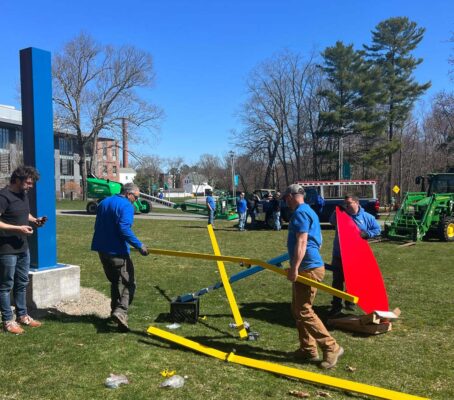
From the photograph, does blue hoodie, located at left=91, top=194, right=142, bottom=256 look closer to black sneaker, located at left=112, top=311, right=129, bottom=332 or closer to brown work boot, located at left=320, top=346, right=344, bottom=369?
black sneaker, located at left=112, top=311, right=129, bottom=332

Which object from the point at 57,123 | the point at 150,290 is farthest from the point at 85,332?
the point at 57,123

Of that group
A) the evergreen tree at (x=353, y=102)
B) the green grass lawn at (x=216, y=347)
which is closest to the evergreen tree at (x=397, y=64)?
the evergreen tree at (x=353, y=102)

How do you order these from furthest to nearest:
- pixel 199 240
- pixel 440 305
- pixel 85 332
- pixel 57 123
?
pixel 57 123, pixel 199 240, pixel 440 305, pixel 85 332

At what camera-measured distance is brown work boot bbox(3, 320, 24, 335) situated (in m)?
5.17

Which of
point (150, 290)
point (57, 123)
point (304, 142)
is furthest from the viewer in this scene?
point (304, 142)

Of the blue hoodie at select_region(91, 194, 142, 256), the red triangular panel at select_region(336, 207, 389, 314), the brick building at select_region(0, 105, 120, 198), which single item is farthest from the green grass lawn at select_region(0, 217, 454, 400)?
the brick building at select_region(0, 105, 120, 198)

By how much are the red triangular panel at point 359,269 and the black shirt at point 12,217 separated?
154 inches

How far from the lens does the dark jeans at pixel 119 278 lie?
535cm

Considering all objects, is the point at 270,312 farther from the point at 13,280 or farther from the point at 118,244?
the point at 13,280

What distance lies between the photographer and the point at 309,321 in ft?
14.7

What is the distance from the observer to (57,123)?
155 feet

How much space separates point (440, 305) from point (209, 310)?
3676 mm

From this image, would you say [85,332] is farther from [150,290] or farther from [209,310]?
[150,290]

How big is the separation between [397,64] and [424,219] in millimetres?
35391
